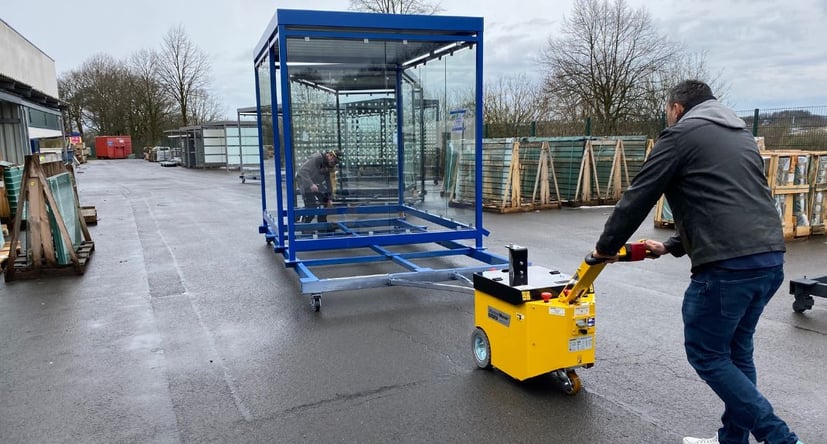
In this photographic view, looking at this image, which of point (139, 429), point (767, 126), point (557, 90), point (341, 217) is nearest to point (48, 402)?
point (139, 429)

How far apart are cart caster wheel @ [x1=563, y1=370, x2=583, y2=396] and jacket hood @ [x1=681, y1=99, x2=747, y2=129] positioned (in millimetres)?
1871

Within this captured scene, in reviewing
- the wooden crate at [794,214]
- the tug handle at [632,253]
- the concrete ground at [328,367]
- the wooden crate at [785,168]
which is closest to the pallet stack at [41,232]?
the concrete ground at [328,367]

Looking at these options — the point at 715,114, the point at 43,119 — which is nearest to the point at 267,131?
the point at 715,114

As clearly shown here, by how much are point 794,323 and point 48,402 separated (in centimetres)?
635

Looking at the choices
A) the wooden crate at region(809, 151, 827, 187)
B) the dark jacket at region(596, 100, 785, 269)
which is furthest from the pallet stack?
the wooden crate at region(809, 151, 827, 187)

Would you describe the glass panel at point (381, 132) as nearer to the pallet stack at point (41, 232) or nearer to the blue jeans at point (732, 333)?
the pallet stack at point (41, 232)

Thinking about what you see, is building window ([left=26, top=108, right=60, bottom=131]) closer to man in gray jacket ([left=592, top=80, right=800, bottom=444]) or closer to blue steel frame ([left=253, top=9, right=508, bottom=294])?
blue steel frame ([left=253, top=9, right=508, bottom=294])

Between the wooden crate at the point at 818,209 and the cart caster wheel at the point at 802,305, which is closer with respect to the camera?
the cart caster wheel at the point at 802,305

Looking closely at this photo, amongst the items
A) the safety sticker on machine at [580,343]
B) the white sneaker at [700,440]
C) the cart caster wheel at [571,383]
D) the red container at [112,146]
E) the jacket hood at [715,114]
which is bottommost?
the white sneaker at [700,440]

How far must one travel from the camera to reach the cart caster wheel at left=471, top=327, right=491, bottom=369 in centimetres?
424

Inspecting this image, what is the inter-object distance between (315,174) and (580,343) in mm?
5913

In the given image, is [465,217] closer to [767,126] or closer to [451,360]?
[451,360]

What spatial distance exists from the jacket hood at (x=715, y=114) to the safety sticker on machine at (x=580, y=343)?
1564 mm

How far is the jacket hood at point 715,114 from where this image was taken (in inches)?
113
